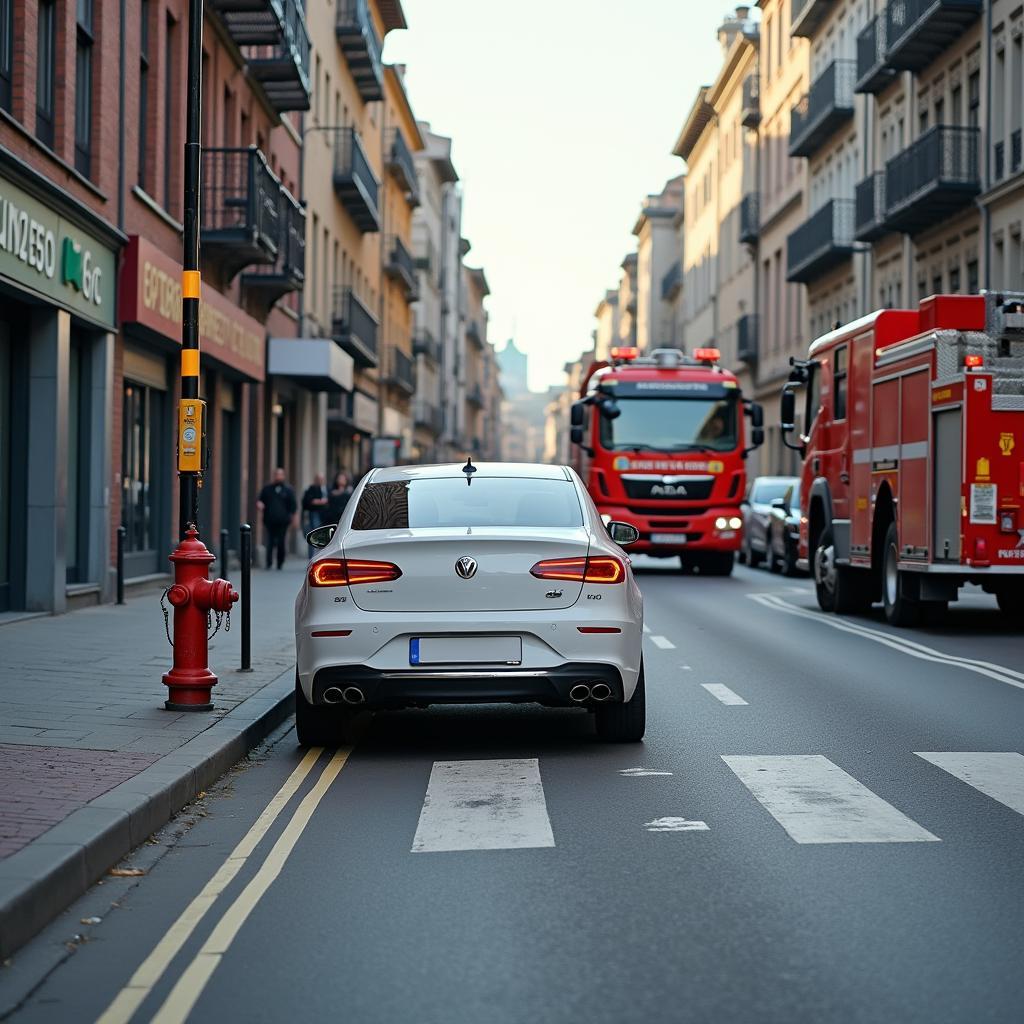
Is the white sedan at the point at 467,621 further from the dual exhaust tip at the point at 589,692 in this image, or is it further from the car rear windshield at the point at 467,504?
the car rear windshield at the point at 467,504

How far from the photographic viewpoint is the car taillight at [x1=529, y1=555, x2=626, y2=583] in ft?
31.1

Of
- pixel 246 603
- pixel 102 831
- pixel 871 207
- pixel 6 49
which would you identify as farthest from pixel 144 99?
pixel 871 207

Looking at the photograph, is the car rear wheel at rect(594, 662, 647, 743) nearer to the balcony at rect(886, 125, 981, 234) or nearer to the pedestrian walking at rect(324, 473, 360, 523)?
the pedestrian walking at rect(324, 473, 360, 523)

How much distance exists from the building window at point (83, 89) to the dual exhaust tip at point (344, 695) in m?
12.2

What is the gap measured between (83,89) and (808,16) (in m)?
36.2

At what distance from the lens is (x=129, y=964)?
5426 millimetres

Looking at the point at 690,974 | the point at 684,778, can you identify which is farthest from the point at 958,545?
the point at 690,974

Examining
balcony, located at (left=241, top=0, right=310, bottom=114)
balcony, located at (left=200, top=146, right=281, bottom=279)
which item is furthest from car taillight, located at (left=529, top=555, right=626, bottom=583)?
balcony, located at (left=241, top=0, right=310, bottom=114)

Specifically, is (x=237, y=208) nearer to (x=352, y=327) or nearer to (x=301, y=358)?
(x=301, y=358)

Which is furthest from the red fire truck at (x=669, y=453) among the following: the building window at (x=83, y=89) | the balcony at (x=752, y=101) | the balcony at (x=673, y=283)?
the balcony at (x=673, y=283)

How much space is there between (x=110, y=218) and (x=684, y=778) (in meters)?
14.4

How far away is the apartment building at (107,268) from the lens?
18562mm

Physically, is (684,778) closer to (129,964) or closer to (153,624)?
(129,964)

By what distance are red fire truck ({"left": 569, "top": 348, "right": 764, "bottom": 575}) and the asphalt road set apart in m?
19.1
